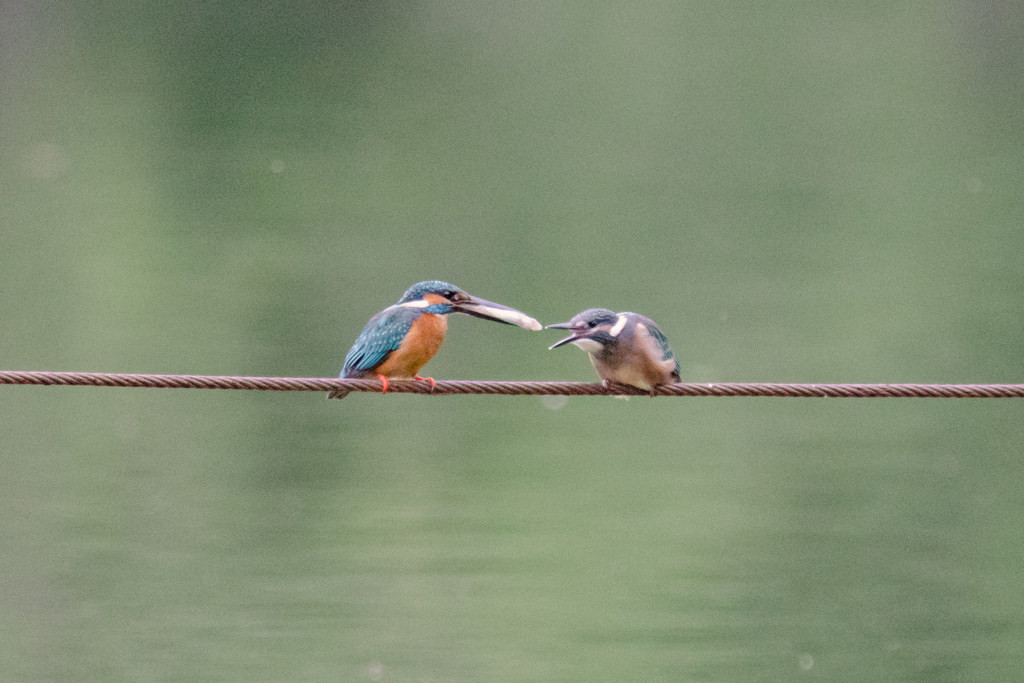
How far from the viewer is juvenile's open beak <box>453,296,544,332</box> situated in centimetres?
278

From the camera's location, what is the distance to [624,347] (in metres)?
2.73

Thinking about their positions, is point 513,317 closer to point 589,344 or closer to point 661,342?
point 589,344

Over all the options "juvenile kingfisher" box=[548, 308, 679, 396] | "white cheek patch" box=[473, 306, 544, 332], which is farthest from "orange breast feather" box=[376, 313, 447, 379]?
"juvenile kingfisher" box=[548, 308, 679, 396]

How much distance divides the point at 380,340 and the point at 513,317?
389mm

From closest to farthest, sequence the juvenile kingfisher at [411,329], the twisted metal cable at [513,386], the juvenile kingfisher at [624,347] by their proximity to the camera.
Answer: the twisted metal cable at [513,386]
the juvenile kingfisher at [624,347]
the juvenile kingfisher at [411,329]

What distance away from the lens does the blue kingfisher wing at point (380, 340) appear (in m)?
2.87

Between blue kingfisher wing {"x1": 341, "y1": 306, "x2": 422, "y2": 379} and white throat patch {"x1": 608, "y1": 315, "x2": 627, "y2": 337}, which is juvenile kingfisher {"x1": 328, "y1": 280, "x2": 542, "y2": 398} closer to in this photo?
blue kingfisher wing {"x1": 341, "y1": 306, "x2": 422, "y2": 379}

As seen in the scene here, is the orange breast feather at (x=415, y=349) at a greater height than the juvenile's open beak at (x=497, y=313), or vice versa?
the juvenile's open beak at (x=497, y=313)

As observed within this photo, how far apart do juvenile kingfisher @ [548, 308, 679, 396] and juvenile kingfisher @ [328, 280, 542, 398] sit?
0.18 m

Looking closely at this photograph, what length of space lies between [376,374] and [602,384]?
2.39ft

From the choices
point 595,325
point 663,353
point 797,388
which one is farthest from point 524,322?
point 797,388

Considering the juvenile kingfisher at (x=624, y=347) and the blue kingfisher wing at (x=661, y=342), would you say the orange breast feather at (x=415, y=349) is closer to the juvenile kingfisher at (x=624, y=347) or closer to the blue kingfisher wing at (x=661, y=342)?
the juvenile kingfisher at (x=624, y=347)

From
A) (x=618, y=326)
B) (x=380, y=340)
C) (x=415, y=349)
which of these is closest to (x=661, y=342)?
(x=618, y=326)

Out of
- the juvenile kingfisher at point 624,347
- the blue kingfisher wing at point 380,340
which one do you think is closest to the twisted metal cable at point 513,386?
the juvenile kingfisher at point 624,347
